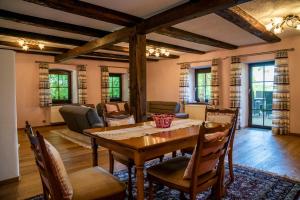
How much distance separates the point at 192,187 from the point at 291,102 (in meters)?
4.86

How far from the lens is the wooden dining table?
1.66 metres

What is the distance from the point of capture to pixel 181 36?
4.46 metres

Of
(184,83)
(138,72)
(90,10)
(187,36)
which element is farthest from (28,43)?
(184,83)

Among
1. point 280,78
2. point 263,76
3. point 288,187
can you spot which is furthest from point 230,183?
point 263,76

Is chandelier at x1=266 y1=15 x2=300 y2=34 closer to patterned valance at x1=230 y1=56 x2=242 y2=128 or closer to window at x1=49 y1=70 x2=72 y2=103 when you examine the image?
patterned valance at x1=230 y1=56 x2=242 y2=128

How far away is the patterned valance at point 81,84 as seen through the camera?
739 centimetres

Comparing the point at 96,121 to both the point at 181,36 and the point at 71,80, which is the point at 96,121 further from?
the point at 71,80

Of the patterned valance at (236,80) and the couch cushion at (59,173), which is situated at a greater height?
the patterned valance at (236,80)

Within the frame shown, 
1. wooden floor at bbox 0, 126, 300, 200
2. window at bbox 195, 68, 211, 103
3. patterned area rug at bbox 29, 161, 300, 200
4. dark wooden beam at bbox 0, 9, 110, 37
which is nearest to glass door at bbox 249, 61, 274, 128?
wooden floor at bbox 0, 126, 300, 200

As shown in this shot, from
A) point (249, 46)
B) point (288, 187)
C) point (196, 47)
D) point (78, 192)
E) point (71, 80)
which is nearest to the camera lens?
point (78, 192)

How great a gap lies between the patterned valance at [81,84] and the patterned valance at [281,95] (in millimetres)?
5757

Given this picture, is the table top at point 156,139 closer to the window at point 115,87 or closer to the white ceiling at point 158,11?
the white ceiling at point 158,11

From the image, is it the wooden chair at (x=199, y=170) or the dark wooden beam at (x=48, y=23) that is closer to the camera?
the wooden chair at (x=199, y=170)

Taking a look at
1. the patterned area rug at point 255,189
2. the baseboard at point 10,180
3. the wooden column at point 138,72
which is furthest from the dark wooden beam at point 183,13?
the baseboard at point 10,180
